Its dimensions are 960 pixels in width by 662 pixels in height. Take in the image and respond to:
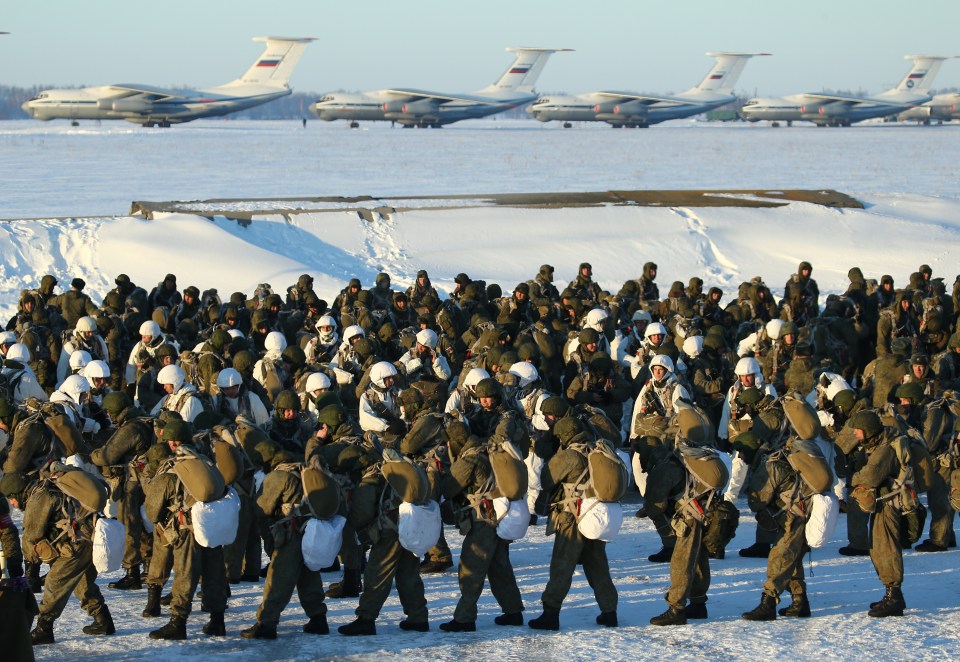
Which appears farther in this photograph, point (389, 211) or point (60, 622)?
point (389, 211)

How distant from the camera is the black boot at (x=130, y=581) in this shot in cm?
926

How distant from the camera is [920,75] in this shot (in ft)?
406

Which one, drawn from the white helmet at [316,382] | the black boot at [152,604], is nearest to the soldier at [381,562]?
the black boot at [152,604]

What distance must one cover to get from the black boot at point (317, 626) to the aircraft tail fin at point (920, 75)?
125160 mm

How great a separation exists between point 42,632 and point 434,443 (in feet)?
9.73

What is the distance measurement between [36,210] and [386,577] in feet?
88.6

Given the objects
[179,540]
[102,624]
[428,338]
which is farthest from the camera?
[428,338]

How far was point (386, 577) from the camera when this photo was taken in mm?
8172

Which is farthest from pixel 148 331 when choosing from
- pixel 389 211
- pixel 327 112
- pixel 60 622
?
pixel 327 112

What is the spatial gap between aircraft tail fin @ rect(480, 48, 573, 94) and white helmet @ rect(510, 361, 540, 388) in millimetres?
101977

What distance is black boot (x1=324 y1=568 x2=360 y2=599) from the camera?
30.0 feet

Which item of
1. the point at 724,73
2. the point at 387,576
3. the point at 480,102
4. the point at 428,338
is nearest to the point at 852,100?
the point at 724,73

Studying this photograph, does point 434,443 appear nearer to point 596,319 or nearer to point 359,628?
point 359,628

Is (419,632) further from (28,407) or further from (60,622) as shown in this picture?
(28,407)
